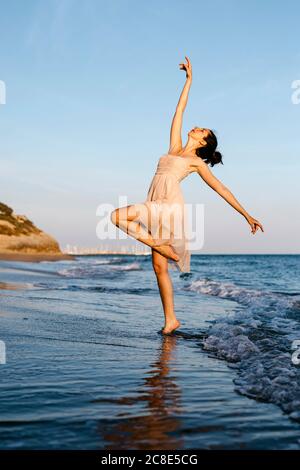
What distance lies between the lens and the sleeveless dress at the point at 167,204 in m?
5.55

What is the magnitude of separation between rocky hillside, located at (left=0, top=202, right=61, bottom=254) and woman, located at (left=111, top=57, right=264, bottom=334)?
41086mm

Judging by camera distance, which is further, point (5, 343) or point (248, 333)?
point (248, 333)

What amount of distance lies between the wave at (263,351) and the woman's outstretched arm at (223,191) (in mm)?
1105

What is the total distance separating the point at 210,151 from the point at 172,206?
82 cm

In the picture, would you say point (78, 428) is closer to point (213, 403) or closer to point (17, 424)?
point (17, 424)

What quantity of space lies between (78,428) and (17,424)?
0.29m

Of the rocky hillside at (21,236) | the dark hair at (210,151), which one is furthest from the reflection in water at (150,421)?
the rocky hillside at (21,236)

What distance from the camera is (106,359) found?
4.07 m

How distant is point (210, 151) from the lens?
5.93m

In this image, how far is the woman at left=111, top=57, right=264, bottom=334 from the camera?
5.44 metres

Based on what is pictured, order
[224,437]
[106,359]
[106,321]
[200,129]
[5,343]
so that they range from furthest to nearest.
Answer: [106,321]
[200,129]
[5,343]
[106,359]
[224,437]

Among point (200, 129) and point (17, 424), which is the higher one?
point (200, 129)
